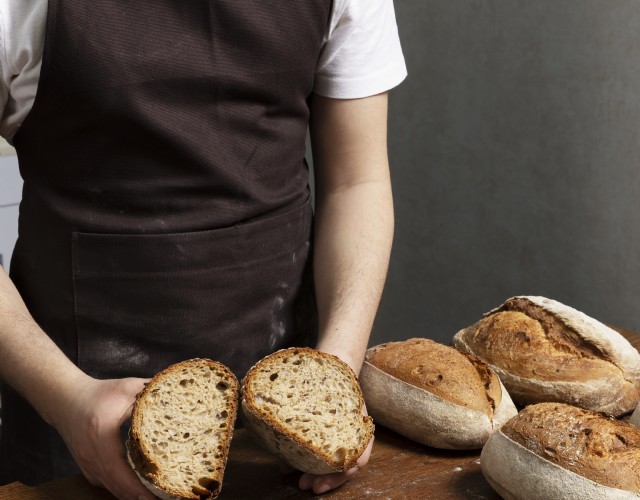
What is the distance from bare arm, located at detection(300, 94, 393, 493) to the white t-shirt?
32mm

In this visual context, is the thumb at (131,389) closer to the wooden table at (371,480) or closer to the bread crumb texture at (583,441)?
the wooden table at (371,480)

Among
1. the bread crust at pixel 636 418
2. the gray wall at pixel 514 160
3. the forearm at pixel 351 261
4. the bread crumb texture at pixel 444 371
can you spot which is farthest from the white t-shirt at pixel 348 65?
the gray wall at pixel 514 160

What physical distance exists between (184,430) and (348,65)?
25.3 inches

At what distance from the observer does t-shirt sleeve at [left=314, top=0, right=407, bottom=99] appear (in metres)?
1.38

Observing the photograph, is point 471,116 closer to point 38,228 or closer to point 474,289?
point 474,289

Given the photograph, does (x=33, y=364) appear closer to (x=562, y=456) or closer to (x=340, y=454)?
(x=340, y=454)

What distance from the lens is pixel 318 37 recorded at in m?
1.35

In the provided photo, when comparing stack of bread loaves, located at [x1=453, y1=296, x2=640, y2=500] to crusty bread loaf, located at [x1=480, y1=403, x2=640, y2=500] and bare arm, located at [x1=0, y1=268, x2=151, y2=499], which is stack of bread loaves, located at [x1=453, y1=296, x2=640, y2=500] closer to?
crusty bread loaf, located at [x1=480, y1=403, x2=640, y2=500]

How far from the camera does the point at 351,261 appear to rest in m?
1.41

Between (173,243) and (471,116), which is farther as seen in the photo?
(471,116)

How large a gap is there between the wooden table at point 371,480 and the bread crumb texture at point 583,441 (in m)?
0.10

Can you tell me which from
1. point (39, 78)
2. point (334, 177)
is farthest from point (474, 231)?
point (39, 78)

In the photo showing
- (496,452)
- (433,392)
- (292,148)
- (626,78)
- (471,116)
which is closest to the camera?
(496,452)

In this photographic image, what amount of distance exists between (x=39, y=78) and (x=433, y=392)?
2.28ft
